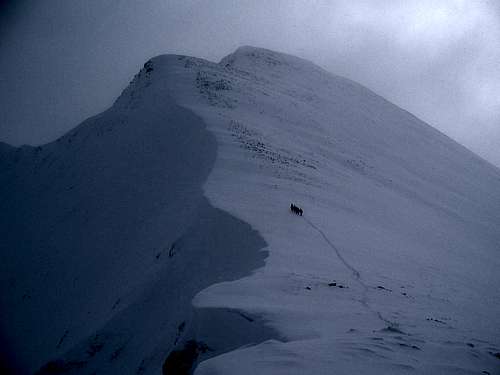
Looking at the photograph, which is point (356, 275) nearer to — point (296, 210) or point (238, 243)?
point (238, 243)

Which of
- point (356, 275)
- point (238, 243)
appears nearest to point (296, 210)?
point (238, 243)

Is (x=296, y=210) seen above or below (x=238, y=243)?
above

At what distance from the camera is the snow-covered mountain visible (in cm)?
514

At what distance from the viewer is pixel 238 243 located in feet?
27.4

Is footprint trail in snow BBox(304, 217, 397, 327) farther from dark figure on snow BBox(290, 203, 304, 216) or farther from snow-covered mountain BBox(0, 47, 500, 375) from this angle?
dark figure on snow BBox(290, 203, 304, 216)

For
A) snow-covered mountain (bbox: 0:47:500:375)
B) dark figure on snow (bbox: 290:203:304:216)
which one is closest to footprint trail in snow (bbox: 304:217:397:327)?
snow-covered mountain (bbox: 0:47:500:375)

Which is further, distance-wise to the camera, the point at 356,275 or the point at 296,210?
the point at 296,210

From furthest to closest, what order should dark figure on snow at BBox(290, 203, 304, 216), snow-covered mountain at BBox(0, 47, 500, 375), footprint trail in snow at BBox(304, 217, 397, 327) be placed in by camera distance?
dark figure on snow at BBox(290, 203, 304, 216) → footprint trail in snow at BBox(304, 217, 397, 327) → snow-covered mountain at BBox(0, 47, 500, 375)

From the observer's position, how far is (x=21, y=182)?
23281mm

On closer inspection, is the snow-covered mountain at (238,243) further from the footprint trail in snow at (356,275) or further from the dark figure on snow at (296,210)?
the dark figure on snow at (296,210)

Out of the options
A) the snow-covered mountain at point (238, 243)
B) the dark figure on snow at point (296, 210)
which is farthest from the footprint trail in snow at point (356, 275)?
the dark figure on snow at point (296, 210)

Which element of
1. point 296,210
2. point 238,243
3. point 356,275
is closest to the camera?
point 356,275

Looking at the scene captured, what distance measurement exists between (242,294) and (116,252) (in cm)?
739

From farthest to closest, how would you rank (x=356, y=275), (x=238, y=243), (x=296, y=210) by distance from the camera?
(x=296, y=210) < (x=238, y=243) < (x=356, y=275)
